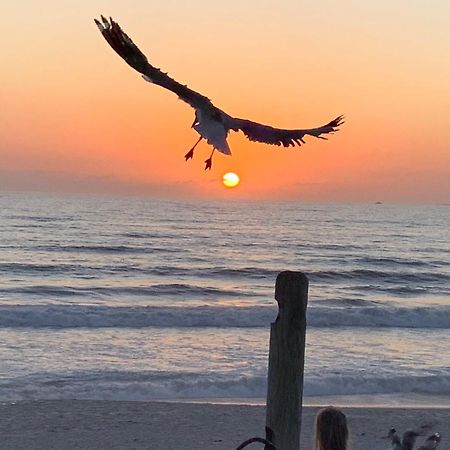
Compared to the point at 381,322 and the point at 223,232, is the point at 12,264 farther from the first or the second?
the point at 223,232

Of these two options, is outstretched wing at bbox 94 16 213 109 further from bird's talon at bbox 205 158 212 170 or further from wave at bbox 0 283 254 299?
wave at bbox 0 283 254 299

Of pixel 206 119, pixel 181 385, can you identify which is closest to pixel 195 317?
pixel 181 385

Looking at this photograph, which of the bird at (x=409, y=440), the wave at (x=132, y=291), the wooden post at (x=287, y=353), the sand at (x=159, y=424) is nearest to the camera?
the wooden post at (x=287, y=353)

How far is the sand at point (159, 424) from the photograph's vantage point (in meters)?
9.66

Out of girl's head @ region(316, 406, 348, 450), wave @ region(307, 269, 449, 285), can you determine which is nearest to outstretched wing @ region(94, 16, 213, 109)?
girl's head @ region(316, 406, 348, 450)

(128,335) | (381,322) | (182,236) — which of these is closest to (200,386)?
(128,335)

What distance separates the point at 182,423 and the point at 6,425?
2.08 meters

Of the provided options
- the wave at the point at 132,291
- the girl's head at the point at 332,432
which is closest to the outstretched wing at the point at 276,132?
the girl's head at the point at 332,432

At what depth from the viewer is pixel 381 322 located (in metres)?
21.8

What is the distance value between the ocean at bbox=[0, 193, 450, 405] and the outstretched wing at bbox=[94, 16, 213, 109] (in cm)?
962

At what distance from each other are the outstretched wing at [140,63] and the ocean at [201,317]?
9.62m

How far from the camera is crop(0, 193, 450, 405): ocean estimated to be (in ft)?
43.9

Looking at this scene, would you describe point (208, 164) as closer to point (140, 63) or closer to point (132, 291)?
point (140, 63)

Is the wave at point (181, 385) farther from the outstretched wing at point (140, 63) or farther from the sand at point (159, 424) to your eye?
the outstretched wing at point (140, 63)
